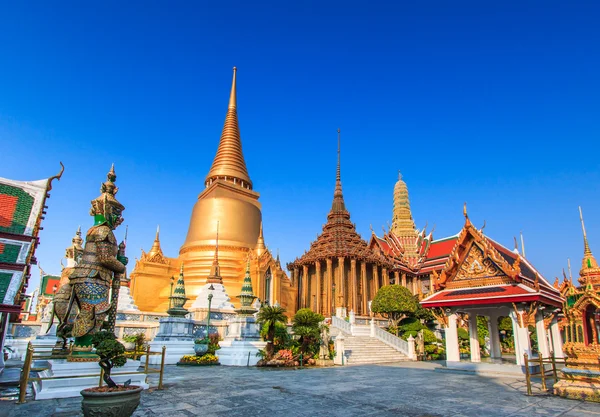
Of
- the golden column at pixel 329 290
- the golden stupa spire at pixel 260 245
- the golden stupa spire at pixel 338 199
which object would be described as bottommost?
the golden column at pixel 329 290

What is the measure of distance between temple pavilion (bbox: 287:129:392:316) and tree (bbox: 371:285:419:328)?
18.8 feet

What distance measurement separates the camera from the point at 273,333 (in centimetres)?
1669

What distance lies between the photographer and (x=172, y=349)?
52.9 feet

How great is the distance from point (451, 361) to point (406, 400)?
8.22m

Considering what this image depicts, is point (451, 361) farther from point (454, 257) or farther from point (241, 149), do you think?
point (241, 149)

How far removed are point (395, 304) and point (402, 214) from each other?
83.7 feet

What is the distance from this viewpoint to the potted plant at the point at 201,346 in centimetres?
1681

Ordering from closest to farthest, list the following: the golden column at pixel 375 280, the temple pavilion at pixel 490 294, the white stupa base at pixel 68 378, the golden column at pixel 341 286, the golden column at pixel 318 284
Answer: the white stupa base at pixel 68 378 → the temple pavilion at pixel 490 294 → the golden column at pixel 341 286 → the golden column at pixel 318 284 → the golden column at pixel 375 280

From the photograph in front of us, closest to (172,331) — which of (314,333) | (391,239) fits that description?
(314,333)

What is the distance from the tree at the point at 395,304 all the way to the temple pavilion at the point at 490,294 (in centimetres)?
903

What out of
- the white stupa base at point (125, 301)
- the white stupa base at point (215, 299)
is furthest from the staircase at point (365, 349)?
the white stupa base at point (125, 301)

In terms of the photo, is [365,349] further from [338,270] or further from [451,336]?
[338,270]

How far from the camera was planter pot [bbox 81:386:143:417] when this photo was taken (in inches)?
190

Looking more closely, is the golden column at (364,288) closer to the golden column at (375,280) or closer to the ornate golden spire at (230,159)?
the golden column at (375,280)
